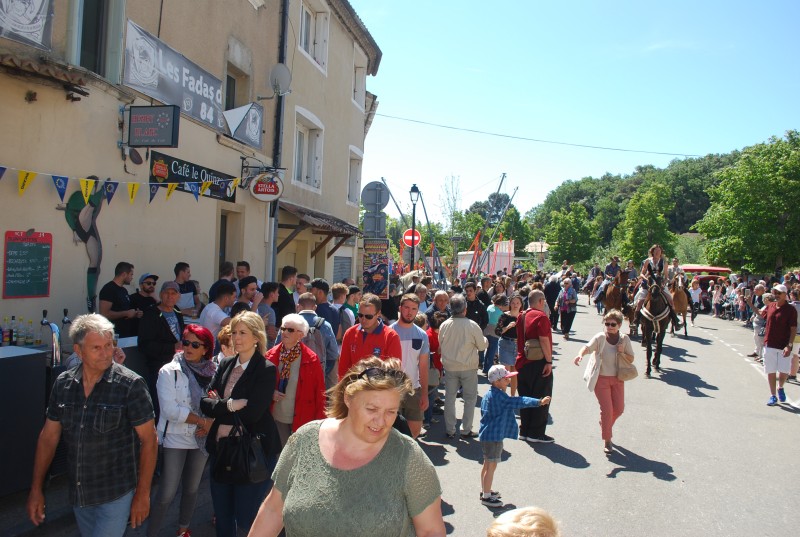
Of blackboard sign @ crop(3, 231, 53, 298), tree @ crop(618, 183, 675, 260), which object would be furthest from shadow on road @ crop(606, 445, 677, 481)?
tree @ crop(618, 183, 675, 260)

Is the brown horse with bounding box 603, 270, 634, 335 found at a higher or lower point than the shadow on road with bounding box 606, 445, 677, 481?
higher

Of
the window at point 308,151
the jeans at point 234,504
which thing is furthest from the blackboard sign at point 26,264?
the window at point 308,151

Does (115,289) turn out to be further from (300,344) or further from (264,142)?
(264,142)

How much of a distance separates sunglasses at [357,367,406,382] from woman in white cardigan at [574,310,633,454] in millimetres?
5086

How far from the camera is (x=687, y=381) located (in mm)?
11930

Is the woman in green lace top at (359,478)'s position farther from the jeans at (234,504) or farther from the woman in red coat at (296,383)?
the woman in red coat at (296,383)

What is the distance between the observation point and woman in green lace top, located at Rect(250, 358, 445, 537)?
2465mm

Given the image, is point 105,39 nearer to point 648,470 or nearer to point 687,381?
point 648,470

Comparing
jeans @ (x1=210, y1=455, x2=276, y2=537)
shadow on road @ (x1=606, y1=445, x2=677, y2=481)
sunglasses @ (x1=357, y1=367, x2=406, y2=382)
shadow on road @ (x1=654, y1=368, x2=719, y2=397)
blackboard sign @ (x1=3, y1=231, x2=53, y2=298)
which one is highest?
blackboard sign @ (x1=3, y1=231, x2=53, y2=298)

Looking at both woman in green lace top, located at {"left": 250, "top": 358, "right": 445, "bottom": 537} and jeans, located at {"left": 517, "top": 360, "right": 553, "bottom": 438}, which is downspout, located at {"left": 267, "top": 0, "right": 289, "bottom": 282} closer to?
jeans, located at {"left": 517, "top": 360, "right": 553, "bottom": 438}

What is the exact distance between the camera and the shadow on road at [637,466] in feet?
21.9

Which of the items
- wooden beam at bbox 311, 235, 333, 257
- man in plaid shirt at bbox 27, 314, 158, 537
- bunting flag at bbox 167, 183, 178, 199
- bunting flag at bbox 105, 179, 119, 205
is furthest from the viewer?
wooden beam at bbox 311, 235, 333, 257

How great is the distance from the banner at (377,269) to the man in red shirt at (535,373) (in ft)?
14.0

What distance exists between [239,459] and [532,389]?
4780mm
